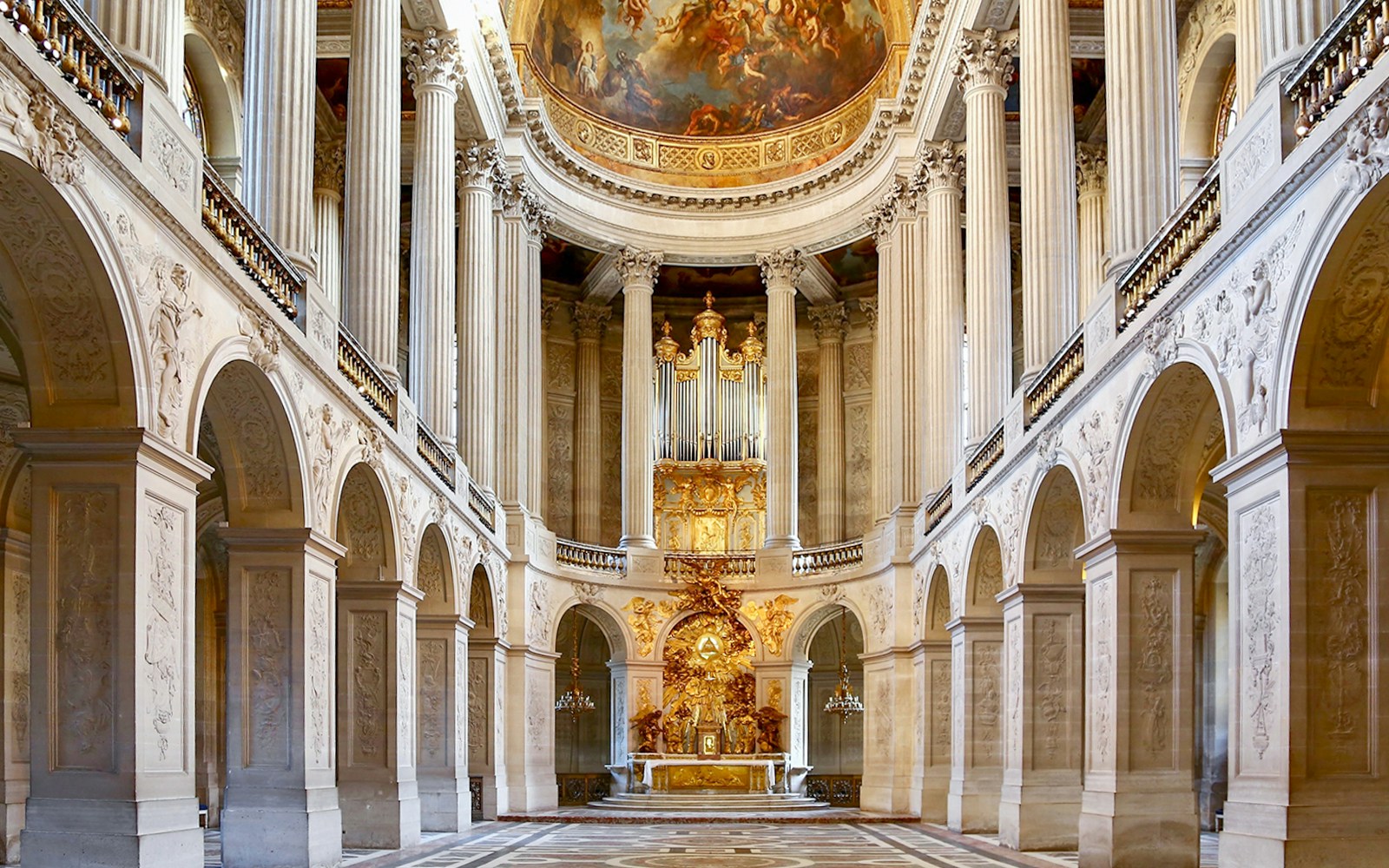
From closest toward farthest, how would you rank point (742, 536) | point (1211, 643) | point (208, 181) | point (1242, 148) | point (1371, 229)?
point (1371, 229) → point (1242, 148) → point (208, 181) → point (1211, 643) → point (742, 536)

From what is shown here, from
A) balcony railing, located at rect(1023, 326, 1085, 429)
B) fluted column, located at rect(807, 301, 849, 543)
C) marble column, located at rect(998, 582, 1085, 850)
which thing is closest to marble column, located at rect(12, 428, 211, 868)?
balcony railing, located at rect(1023, 326, 1085, 429)

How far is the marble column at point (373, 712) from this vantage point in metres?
20.8

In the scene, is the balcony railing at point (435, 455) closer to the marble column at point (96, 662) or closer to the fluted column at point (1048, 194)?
the fluted column at point (1048, 194)

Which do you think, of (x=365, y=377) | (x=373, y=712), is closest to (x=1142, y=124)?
(x=365, y=377)

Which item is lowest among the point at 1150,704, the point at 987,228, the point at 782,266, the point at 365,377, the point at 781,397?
the point at 1150,704

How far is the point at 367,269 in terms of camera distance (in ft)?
71.8

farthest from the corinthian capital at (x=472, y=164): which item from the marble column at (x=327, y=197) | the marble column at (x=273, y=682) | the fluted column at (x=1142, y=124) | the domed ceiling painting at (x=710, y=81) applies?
the fluted column at (x=1142, y=124)

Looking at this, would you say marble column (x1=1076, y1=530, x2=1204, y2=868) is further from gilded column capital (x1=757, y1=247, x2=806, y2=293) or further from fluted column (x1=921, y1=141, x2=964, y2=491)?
gilded column capital (x1=757, y1=247, x2=806, y2=293)

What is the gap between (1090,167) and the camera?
31.3m

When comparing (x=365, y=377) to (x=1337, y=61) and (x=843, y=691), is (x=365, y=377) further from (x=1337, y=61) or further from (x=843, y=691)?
(x=843, y=691)

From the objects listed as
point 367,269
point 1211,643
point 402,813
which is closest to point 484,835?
point 402,813

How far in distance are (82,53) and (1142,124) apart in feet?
36.3

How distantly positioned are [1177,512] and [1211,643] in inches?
429

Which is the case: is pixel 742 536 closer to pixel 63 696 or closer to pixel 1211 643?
pixel 1211 643
